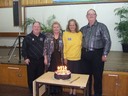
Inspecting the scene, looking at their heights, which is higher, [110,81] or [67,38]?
[67,38]

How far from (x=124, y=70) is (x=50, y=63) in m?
1.29

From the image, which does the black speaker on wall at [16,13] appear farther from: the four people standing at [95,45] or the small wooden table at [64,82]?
the small wooden table at [64,82]

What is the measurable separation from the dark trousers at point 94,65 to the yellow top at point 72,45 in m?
0.10

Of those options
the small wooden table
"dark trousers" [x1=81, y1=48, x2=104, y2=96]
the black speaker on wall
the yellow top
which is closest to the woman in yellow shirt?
the yellow top

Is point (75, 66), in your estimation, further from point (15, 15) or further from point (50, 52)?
point (15, 15)

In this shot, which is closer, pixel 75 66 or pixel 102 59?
pixel 102 59

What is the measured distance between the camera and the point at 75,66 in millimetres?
3246

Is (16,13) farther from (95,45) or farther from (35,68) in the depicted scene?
(95,45)

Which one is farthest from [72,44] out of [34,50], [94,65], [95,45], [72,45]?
[34,50]

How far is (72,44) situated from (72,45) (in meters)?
0.02

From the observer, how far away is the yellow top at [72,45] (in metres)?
3.14

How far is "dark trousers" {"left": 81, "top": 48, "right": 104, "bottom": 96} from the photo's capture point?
3.09 m

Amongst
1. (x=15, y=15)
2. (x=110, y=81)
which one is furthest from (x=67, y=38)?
(x=15, y=15)

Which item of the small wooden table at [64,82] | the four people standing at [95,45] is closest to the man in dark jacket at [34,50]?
the small wooden table at [64,82]
